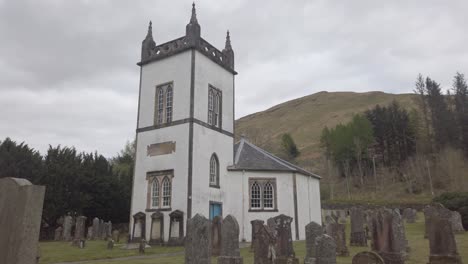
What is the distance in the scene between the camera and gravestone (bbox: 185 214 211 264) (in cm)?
947

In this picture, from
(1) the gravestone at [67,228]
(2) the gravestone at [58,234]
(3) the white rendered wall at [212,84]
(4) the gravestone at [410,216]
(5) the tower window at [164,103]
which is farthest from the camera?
(4) the gravestone at [410,216]

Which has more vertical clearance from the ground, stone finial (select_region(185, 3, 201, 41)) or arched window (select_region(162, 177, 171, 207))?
stone finial (select_region(185, 3, 201, 41))

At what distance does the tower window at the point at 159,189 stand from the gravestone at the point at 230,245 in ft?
40.9

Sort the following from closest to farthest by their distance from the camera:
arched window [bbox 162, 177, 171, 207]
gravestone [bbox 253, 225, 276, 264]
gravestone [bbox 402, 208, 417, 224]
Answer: gravestone [bbox 253, 225, 276, 264] → arched window [bbox 162, 177, 171, 207] → gravestone [bbox 402, 208, 417, 224]

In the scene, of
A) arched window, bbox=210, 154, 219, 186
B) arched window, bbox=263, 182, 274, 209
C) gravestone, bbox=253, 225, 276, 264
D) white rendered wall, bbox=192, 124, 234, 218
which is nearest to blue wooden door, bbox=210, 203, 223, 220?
white rendered wall, bbox=192, 124, 234, 218

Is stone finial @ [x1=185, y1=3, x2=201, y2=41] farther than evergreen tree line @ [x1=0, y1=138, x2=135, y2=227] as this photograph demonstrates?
No

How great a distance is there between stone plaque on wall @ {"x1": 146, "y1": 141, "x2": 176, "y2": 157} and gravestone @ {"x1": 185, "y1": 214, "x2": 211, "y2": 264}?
1462 cm

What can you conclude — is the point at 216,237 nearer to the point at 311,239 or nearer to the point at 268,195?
the point at 311,239

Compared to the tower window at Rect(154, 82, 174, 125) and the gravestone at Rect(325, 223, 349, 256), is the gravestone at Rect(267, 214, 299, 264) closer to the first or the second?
the gravestone at Rect(325, 223, 349, 256)

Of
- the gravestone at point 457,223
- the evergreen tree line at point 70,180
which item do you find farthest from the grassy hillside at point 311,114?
the gravestone at point 457,223

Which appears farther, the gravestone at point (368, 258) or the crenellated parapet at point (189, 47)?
the crenellated parapet at point (189, 47)

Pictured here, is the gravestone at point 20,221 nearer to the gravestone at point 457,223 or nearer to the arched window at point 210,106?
the arched window at point 210,106

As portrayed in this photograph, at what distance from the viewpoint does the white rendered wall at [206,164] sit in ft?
76.4

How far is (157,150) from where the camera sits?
2481cm
